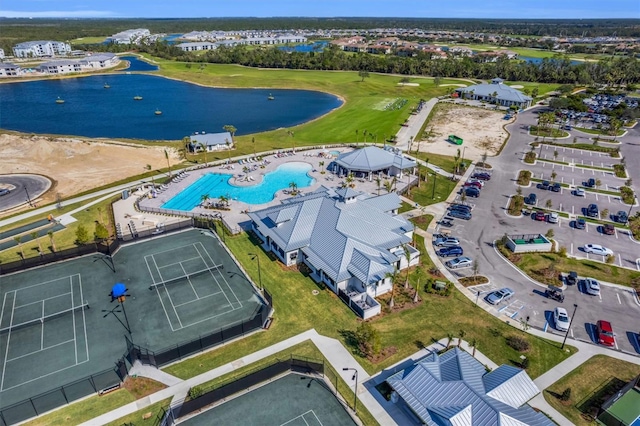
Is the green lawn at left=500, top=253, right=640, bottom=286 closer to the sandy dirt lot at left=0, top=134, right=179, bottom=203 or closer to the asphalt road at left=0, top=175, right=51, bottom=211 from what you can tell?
the sandy dirt lot at left=0, top=134, right=179, bottom=203

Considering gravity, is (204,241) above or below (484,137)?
below

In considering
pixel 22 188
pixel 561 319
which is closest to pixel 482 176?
pixel 561 319

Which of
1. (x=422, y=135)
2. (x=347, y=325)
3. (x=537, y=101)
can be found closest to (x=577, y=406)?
(x=347, y=325)

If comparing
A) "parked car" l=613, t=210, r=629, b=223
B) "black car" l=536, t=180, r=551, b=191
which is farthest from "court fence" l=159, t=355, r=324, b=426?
"black car" l=536, t=180, r=551, b=191

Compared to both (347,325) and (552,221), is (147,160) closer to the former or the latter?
(347,325)

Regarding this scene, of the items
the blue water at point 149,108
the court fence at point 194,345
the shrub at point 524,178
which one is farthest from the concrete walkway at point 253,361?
the blue water at point 149,108

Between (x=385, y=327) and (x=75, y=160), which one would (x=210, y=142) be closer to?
(x=75, y=160)
